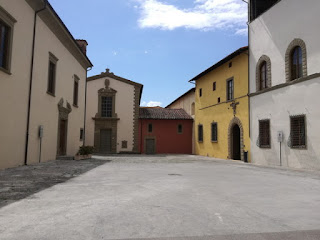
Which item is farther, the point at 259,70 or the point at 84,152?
the point at 84,152

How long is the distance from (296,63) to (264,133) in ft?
13.9

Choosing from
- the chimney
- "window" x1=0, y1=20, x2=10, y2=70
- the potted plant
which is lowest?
the potted plant

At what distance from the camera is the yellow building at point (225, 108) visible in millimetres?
18344

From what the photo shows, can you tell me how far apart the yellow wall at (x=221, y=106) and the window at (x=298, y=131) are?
13.4 ft

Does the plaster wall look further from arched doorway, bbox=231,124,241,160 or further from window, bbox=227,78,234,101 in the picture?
arched doorway, bbox=231,124,241,160

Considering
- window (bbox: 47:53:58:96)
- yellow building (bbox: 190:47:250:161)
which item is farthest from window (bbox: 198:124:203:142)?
window (bbox: 47:53:58:96)

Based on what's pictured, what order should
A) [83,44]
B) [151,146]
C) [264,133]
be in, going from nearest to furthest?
[264,133], [83,44], [151,146]

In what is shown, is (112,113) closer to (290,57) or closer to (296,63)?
(290,57)

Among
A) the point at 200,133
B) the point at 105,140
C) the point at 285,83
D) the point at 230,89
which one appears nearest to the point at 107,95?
the point at 105,140

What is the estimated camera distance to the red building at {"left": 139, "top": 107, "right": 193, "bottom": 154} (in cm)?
2834

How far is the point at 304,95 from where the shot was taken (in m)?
13.0

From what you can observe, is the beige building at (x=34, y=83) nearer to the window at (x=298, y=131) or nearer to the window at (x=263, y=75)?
the window at (x=263, y=75)

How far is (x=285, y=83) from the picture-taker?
46.7 ft

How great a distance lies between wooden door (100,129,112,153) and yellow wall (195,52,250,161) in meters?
8.29
